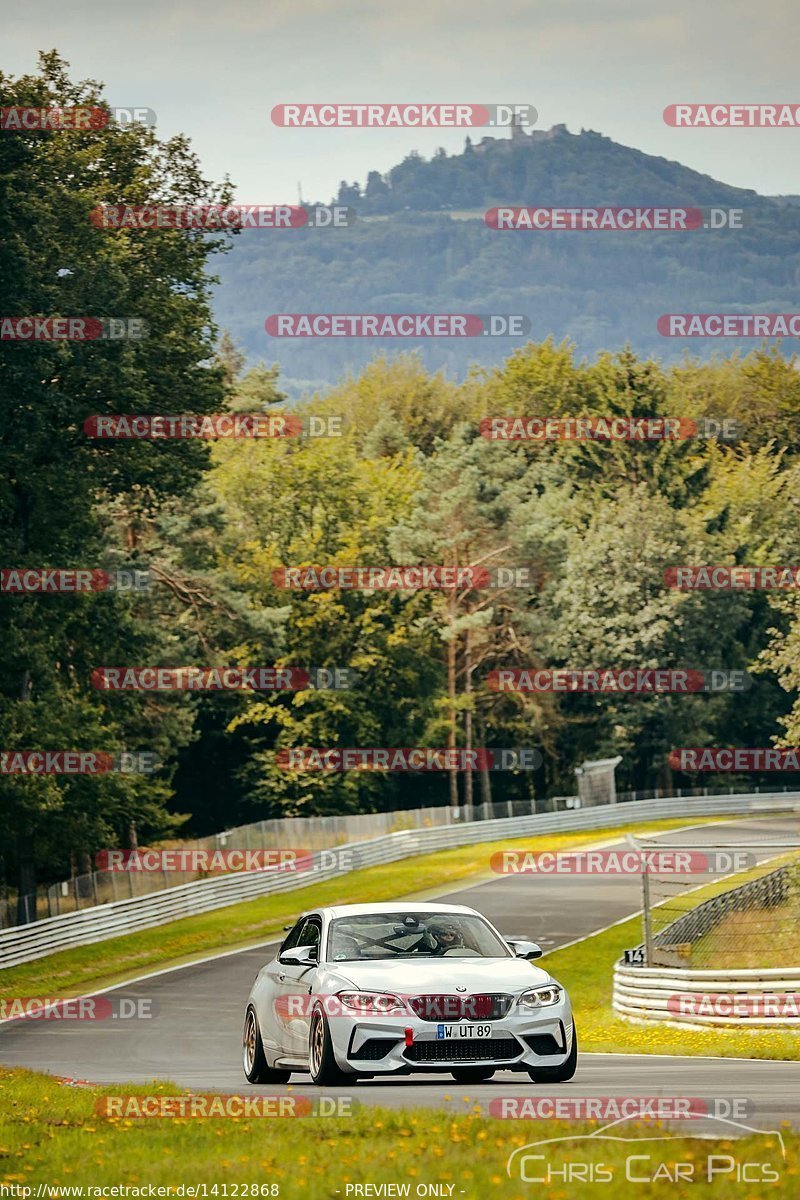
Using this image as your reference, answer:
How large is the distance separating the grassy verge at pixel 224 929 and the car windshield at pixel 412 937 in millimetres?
22479

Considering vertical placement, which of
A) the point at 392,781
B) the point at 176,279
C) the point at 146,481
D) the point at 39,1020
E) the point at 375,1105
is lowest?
the point at 392,781

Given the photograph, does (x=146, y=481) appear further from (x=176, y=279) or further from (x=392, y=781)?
(x=392, y=781)

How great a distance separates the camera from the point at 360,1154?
9906mm

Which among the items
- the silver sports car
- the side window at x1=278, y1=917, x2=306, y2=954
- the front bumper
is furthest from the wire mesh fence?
the front bumper

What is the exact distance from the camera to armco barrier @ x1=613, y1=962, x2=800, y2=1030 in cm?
2373

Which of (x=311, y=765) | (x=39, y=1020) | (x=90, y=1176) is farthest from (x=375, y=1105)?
(x=311, y=765)

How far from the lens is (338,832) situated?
60.5 meters

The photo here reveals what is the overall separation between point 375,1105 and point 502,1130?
2080 mm

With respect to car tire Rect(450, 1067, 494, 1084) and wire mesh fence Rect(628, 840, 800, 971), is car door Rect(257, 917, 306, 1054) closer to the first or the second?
car tire Rect(450, 1067, 494, 1084)

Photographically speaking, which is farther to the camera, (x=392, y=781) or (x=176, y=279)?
(x=392, y=781)

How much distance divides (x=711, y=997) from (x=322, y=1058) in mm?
12386

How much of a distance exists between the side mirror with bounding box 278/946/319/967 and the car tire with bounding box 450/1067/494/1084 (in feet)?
4.62

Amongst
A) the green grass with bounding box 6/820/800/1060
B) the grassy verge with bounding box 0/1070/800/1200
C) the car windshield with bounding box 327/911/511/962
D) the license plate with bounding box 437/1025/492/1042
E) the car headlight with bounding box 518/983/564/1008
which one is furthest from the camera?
the green grass with bounding box 6/820/800/1060

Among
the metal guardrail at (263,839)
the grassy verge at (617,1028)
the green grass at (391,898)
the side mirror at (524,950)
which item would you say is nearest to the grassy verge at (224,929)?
the green grass at (391,898)
